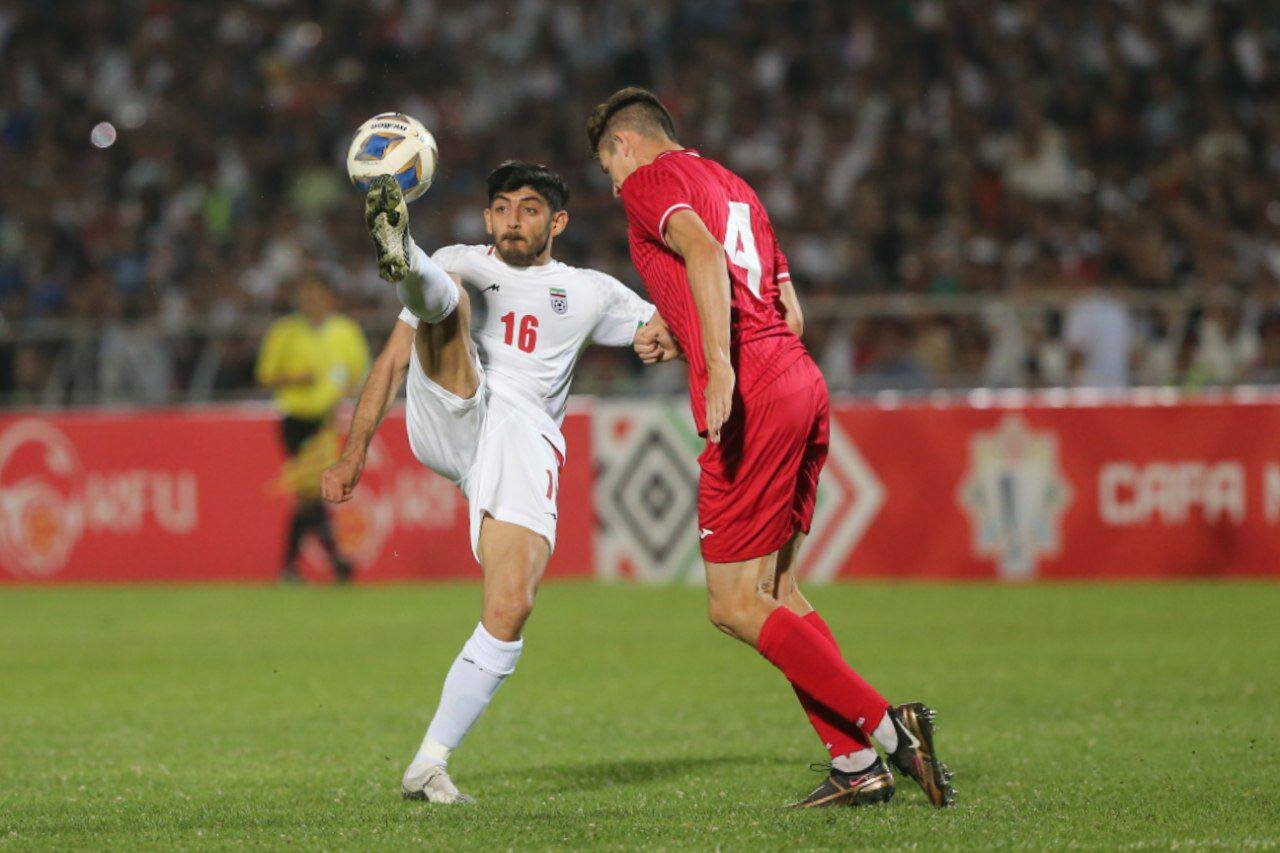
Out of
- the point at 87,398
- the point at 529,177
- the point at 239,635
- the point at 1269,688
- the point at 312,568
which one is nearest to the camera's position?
the point at 529,177

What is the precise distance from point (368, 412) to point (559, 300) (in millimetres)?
890

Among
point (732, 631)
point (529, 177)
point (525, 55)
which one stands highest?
point (525, 55)

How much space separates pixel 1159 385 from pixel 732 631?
9.31 metres

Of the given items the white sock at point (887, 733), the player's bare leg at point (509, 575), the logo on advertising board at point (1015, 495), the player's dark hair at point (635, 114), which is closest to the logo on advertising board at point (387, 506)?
the logo on advertising board at point (1015, 495)

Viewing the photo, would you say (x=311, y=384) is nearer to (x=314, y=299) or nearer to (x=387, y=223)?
(x=314, y=299)


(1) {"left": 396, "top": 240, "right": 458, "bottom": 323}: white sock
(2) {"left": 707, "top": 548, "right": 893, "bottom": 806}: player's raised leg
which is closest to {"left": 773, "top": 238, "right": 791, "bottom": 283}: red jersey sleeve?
(2) {"left": 707, "top": 548, "right": 893, "bottom": 806}: player's raised leg

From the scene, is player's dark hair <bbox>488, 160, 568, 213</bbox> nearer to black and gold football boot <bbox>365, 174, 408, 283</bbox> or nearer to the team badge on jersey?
the team badge on jersey

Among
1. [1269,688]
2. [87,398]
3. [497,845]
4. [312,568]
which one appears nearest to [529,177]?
[497,845]

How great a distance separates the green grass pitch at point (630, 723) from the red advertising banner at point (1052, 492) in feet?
1.39

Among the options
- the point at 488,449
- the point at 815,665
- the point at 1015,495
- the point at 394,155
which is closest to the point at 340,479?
the point at 488,449

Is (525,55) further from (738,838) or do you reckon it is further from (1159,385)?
(738,838)

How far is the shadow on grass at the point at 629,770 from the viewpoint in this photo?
6457 millimetres

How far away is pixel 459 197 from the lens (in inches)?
776

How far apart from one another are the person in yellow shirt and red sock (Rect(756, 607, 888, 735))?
9625mm
